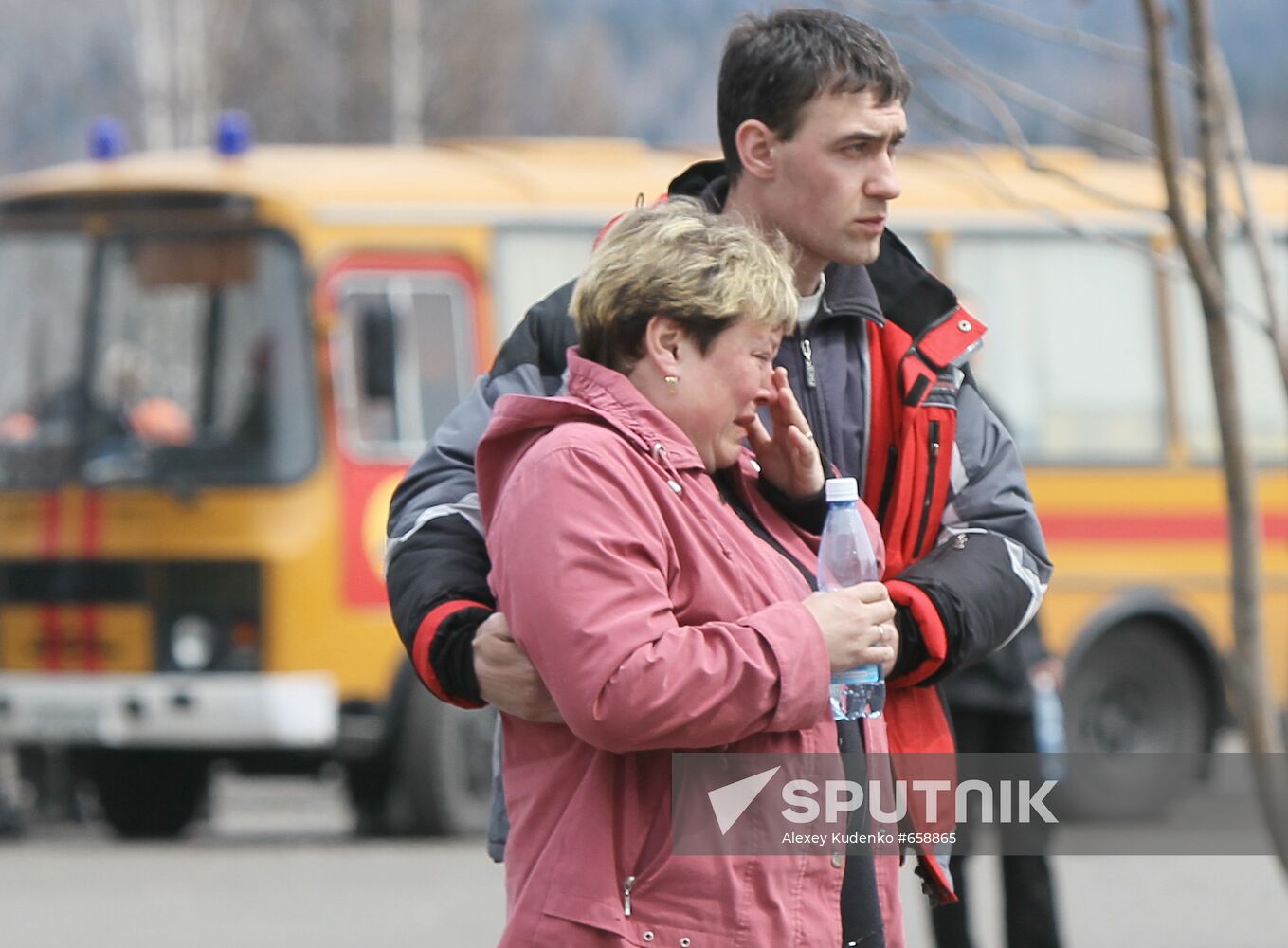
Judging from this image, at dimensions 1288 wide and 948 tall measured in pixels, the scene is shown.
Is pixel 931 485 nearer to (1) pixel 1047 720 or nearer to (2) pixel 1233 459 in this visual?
(2) pixel 1233 459

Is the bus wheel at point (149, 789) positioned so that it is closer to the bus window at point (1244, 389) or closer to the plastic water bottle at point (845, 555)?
the bus window at point (1244, 389)

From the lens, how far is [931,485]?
10.8 feet

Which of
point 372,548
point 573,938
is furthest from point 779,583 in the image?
point 372,548

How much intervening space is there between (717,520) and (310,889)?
6664 millimetres

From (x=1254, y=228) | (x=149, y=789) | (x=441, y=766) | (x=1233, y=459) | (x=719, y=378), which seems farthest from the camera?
(x=149, y=789)

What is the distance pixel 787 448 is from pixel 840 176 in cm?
38

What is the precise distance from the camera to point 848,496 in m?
3.11

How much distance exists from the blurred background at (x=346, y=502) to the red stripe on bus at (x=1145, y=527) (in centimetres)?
2

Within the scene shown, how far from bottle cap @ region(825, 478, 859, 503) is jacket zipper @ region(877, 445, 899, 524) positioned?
7.7 inches

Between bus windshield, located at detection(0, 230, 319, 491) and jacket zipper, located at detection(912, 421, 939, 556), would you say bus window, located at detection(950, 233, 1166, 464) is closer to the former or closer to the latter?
bus windshield, located at detection(0, 230, 319, 491)

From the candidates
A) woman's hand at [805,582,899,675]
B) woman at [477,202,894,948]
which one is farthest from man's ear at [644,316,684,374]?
woman's hand at [805,582,899,675]

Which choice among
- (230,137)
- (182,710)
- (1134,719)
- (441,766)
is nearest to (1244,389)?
(1134,719)

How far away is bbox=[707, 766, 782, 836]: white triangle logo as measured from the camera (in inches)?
115

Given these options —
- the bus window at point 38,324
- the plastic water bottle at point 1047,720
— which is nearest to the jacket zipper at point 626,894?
the plastic water bottle at point 1047,720
